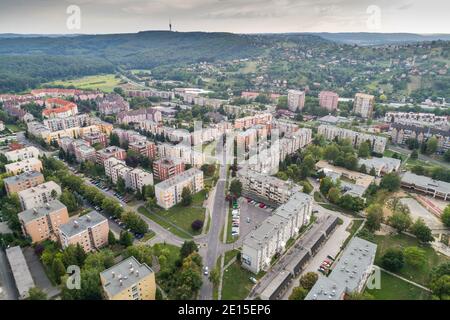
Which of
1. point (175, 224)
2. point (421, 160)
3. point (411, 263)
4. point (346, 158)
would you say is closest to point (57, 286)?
point (175, 224)

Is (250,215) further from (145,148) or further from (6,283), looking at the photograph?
(6,283)

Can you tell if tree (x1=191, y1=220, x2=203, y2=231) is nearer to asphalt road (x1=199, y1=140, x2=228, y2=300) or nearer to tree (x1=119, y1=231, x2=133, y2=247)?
asphalt road (x1=199, y1=140, x2=228, y2=300)

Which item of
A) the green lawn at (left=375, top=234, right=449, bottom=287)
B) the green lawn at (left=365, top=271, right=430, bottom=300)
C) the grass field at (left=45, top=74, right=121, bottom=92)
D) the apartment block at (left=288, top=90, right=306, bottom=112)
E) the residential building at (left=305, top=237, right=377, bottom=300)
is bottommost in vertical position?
the green lawn at (left=365, top=271, right=430, bottom=300)

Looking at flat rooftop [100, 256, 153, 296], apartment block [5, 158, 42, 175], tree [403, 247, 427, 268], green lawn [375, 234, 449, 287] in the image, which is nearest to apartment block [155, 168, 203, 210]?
flat rooftop [100, 256, 153, 296]

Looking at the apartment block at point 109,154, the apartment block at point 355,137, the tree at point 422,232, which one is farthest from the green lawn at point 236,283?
the apartment block at point 355,137

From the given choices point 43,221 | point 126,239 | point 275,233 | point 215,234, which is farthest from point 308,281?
point 43,221

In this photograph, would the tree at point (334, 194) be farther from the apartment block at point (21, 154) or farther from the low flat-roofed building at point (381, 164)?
the apartment block at point (21, 154)

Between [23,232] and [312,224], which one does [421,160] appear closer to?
[312,224]
